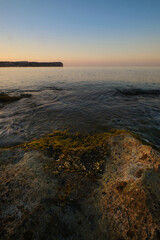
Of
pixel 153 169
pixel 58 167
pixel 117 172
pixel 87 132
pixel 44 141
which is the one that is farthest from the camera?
pixel 87 132

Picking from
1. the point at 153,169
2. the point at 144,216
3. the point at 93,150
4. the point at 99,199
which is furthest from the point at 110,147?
the point at 144,216

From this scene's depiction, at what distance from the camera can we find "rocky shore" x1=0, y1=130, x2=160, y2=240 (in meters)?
2.78

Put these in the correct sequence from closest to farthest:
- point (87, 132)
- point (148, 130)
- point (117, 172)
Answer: point (117, 172) → point (87, 132) → point (148, 130)

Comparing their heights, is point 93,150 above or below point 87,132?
above

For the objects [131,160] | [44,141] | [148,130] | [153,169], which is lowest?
[148,130]

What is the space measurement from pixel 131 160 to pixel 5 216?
14.5 ft

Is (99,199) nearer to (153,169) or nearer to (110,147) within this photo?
(153,169)

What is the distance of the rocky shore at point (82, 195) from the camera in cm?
278

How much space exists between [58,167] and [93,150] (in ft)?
6.06

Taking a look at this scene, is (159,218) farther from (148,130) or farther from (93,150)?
(148,130)

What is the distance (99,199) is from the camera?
11.7ft

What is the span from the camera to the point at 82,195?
3674mm

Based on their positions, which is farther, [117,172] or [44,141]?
[44,141]

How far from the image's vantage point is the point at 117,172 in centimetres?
440
